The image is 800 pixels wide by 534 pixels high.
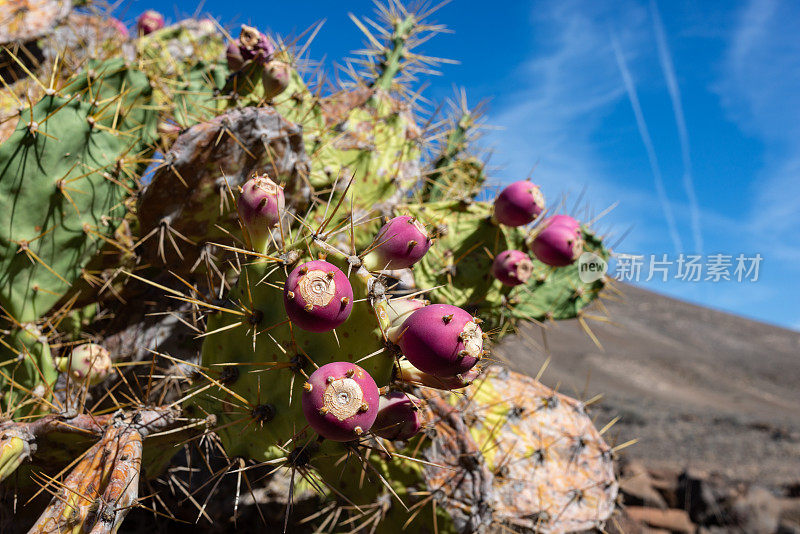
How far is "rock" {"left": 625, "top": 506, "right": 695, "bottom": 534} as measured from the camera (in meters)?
4.46

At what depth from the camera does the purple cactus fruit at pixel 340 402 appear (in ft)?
3.40

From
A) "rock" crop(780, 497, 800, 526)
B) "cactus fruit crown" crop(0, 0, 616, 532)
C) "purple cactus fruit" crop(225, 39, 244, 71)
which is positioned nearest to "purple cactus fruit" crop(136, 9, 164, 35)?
"cactus fruit crown" crop(0, 0, 616, 532)

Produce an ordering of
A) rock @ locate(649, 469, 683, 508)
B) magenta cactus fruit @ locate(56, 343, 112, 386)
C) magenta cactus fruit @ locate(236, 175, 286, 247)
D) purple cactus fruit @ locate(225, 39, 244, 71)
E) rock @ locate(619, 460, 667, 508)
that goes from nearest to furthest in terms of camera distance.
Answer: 1. magenta cactus fruit @ locate(236, 175, 286, 247)
2. magenta cactus fruit @ locate(56, 343, 112, 386)
3. purple cactus fruit @ locate(225, 39, 244, 71)
4. rock @ locate(619, 460, 667, 508)
5. rock @ locate(649, 469, 683, 508)

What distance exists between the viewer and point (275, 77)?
217cm

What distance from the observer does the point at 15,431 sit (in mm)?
1490

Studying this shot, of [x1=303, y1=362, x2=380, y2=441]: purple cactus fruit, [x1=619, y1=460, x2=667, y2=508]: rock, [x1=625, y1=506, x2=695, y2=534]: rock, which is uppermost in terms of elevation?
[x1=619, y1=460, x2=667, y2=508]: rock

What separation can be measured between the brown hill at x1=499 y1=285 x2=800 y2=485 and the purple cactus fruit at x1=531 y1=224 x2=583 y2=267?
24.8 inches

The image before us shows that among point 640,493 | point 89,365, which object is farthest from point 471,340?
point 640,493

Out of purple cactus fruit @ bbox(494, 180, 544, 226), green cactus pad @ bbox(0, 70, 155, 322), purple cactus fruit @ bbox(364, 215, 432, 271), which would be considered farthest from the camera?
purple cactus fruit @ bbox(494, 180, 544, 226)

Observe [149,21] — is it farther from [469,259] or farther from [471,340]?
[471,340]

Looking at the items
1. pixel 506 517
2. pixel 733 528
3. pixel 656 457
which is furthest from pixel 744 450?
pixel 506 517

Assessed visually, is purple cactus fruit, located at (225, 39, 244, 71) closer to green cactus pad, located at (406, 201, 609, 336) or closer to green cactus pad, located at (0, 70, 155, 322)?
green cactus pad, located at (0, 70, 155, 322)

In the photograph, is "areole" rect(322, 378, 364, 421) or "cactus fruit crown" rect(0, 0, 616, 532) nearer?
"areole" rect(322, 378, 364, 421)

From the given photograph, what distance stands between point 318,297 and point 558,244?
1.33 metres
